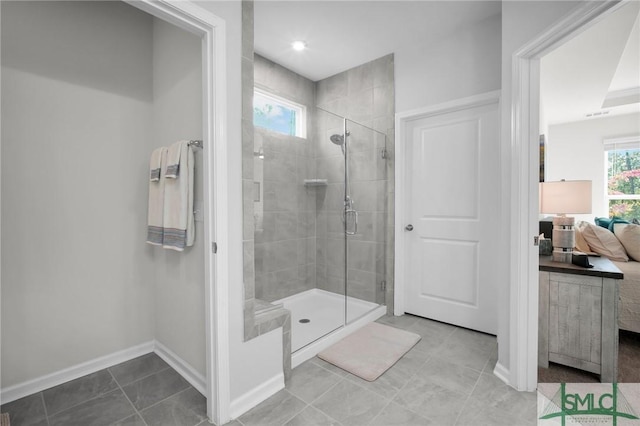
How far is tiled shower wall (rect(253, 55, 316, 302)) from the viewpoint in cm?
295

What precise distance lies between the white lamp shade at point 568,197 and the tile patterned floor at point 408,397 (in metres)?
1.23

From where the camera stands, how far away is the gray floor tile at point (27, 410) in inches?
63.1

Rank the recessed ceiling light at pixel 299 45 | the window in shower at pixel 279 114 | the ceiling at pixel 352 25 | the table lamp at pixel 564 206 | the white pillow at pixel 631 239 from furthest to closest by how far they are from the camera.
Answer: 1. the window in shower at pixel 279 114
2. the white pillow at pixel 631 239
3. the recessed ceiling light at pixel 299 45
4. the ceiling at pixel 352 25
5. the table lamp at pixel 564 206

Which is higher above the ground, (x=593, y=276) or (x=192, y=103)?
(x=192, y=103)

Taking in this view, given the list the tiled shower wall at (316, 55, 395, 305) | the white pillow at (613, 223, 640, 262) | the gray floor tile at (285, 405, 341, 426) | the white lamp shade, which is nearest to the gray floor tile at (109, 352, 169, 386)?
the gray floor tile at (285, 405, 341, 426)

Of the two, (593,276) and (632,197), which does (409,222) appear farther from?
(632,197)

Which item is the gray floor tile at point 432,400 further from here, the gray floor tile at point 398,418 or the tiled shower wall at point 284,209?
the tiled shower wall at point 284,209

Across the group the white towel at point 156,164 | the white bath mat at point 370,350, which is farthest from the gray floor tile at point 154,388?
the white towel at point 156,164

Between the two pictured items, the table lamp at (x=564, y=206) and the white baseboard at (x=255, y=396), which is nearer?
the white baseboard at (x=255, y=396)

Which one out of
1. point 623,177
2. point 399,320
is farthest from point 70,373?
point 623,177

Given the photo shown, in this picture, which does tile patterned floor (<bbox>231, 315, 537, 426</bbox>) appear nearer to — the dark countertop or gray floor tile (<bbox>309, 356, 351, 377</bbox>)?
gray floor tile (<bbox>309, 356, 351, 377</bbox>)

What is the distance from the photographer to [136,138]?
2291 mm

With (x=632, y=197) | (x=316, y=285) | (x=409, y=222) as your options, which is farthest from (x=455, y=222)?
(x=632, y=197)

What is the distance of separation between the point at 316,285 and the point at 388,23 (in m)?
2.55
